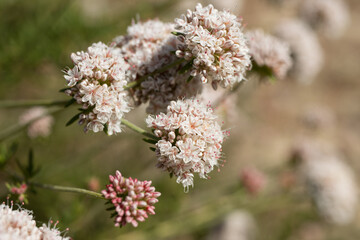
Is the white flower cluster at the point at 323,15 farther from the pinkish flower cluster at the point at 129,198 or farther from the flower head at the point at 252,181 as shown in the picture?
the pinkish flower cluster at the point at 129,198

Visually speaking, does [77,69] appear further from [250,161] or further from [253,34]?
[250,161]

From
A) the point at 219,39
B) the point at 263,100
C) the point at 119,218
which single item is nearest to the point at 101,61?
the point at 219,39

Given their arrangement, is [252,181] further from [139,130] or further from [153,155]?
[139,130]

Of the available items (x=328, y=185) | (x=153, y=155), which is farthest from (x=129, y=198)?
(x=153, y=155)

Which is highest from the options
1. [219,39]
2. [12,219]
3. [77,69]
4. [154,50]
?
[154,50]

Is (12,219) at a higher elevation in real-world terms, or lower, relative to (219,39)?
lower

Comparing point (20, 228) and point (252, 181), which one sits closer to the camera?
point (20, 228)
